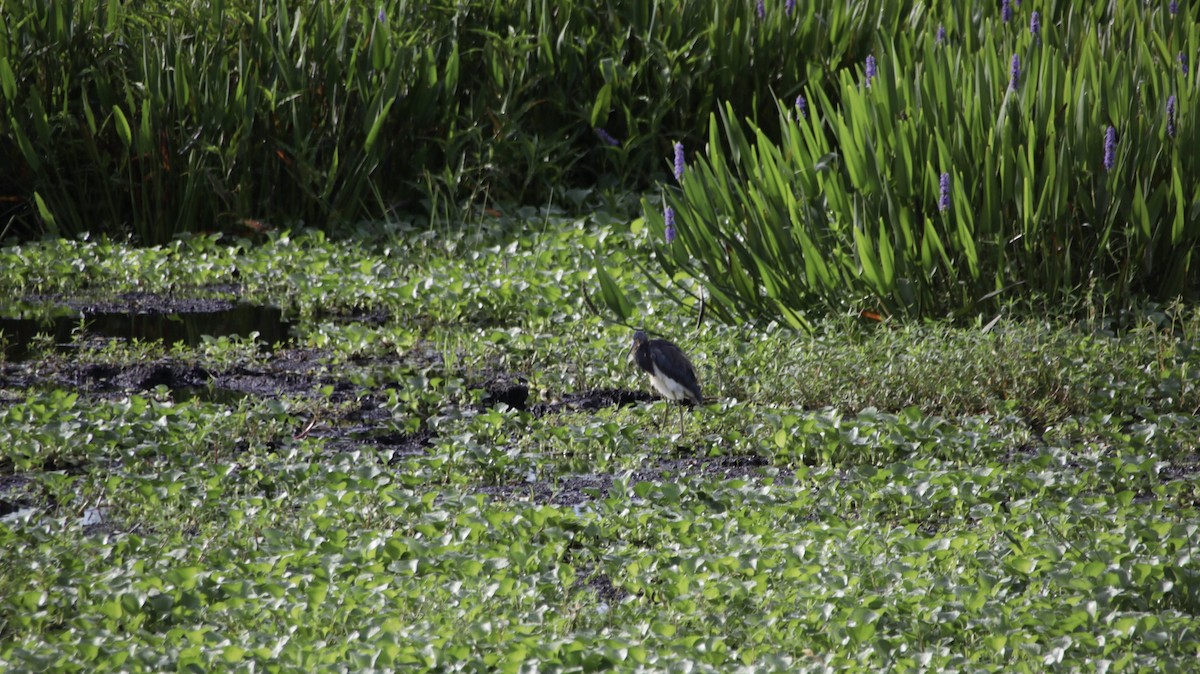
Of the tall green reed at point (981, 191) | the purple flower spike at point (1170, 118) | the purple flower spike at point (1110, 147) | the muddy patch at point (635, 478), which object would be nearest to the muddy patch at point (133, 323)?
the muddy patch at point (635, 478)

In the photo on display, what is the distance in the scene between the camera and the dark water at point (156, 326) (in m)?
6.48

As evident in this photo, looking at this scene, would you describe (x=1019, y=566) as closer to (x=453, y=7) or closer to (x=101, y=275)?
(x=101, y=275)

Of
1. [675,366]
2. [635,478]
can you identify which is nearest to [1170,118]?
[675,366]

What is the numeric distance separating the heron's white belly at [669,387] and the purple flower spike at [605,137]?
12.7 feet

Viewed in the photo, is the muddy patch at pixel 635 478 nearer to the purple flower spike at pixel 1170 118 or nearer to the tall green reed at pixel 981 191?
the tall green reed at pixel 981 191

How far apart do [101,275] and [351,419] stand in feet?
9.57

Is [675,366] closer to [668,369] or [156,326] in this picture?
[668,369]

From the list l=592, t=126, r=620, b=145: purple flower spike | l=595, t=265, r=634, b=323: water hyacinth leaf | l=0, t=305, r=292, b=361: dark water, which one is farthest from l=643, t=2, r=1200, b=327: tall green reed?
l=592, t=126, r=620, b=145: purple flower spike

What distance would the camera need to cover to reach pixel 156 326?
22.3 feet

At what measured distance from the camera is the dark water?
21.2 feet

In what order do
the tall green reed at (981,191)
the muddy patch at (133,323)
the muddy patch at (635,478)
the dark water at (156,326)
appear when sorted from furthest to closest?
the dark water at (156,326), the muddy patch at (133,323), the tall green reed at (981,191), the muddy patch at (635,478)

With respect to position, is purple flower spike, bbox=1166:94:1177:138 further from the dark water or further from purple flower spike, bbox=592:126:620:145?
the dark water

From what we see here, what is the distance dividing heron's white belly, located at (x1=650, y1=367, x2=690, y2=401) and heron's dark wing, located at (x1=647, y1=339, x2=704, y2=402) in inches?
0.6

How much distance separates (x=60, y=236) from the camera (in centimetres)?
822
